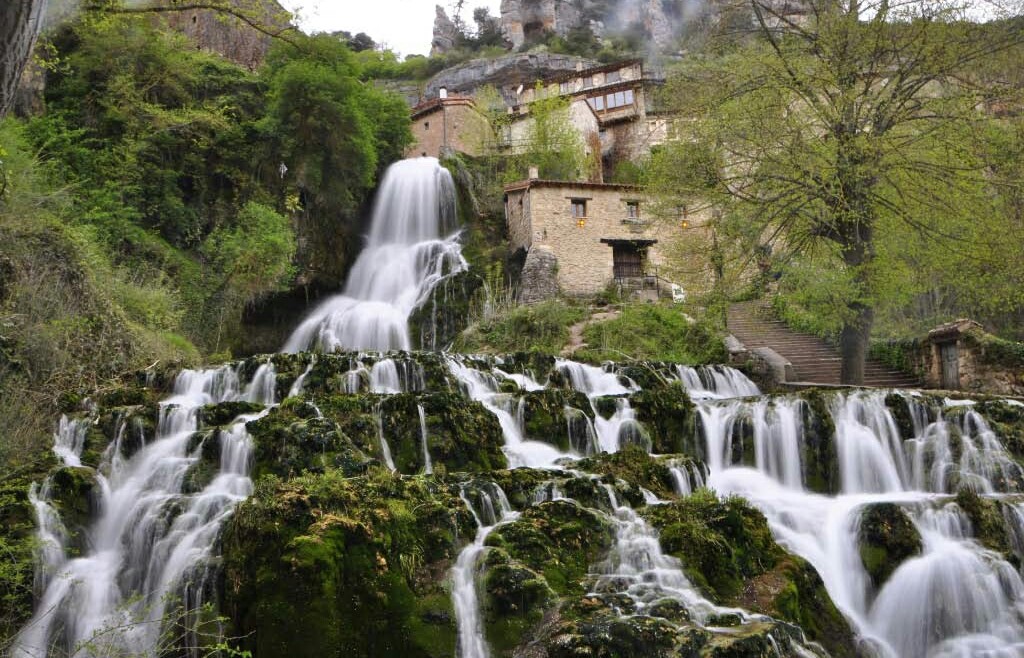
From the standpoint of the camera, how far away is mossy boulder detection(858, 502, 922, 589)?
870 cm

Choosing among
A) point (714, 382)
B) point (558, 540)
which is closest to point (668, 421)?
point (714, 382)

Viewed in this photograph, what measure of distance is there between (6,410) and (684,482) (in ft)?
31.1

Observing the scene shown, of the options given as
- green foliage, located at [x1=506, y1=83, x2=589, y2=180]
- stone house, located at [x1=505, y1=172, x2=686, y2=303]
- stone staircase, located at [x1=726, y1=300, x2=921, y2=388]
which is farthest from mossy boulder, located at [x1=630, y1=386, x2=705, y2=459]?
green foliage, located at [x1=506, y1=83, x2=589, y2=180]

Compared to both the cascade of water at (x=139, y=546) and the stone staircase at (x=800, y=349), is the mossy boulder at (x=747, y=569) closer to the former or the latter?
the cascade of water at (x=139, y=546)

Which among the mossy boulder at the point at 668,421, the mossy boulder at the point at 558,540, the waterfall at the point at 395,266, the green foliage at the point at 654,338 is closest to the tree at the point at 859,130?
the green foliage at the point at 654,338

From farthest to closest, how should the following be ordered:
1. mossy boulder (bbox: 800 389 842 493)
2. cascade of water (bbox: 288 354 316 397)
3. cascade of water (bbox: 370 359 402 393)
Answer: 1. cascade of water (bbox: 370 359 402 393)
2. cascade of water (bbox: 288 354 316 397)
3. mossy boulder (bbox: 800 389 842 493)

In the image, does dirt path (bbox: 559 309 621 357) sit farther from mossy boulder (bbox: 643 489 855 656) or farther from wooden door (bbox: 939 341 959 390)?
mossy boulder (bbox: 643 489 855 656)

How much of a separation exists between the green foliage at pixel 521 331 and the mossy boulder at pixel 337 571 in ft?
47.2

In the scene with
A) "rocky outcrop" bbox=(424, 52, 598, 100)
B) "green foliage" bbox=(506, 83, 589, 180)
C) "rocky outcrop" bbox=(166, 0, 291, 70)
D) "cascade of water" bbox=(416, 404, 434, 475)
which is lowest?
"cascade of water" bbox=(416, 404, 434, 475)

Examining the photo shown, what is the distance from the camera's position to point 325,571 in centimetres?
664

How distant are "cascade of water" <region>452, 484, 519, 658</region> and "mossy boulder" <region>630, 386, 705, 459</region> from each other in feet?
15.8

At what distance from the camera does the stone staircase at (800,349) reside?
1884 centimetres

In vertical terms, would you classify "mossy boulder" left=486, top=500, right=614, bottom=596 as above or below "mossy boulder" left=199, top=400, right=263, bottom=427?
below

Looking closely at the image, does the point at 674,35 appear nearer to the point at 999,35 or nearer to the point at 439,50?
the point at 439,50
